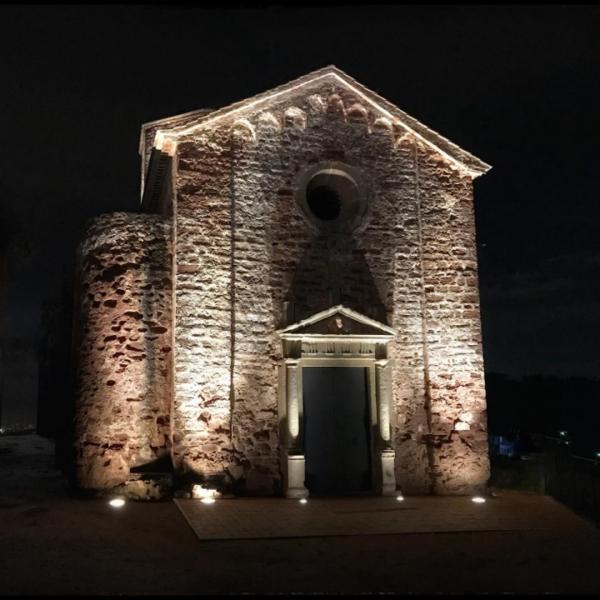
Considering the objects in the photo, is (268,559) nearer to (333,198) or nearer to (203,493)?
(203,493)

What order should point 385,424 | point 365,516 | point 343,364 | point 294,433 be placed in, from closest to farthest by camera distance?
1. point 365,516
2. point 294,433
3. point 385,424
4. point 343,364

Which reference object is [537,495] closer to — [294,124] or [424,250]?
[424,250]

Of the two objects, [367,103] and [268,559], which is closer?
[268,559]

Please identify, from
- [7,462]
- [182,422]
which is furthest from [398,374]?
[7,462]

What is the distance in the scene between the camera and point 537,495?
37.8 feet

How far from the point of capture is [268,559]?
7.07 metres

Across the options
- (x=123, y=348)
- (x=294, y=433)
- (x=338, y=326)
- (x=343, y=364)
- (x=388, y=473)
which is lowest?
(x=388, y=473)

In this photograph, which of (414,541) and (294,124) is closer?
(414,541)

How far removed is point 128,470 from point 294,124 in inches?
260

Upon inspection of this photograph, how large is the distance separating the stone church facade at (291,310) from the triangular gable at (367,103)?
0.03 meters

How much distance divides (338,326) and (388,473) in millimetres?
2596

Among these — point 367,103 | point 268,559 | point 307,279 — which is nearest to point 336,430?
point 307,279

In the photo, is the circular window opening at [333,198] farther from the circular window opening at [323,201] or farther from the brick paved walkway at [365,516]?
the brick paved walkway at [365,516]

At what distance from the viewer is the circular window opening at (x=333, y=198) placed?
12.3 metres
